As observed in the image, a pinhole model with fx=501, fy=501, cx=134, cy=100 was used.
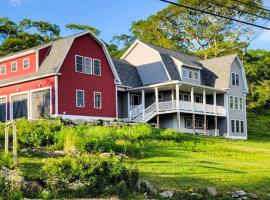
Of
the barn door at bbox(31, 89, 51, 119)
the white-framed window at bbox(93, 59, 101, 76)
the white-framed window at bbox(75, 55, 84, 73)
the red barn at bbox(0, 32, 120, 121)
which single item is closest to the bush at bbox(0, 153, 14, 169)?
the red barn at bbox(0, 32, 120, 121)

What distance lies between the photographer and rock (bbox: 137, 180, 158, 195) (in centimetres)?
1348

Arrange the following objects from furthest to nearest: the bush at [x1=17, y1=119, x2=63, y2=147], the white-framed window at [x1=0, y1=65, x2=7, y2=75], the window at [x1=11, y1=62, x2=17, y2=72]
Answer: the white-framed window at [x1=0, y1=65, x2=7, y2=75] → the window at [x1=11, y1=62, x2=17, y2=72] → the bush at [x1=17, y1=119, x2=63, y2=147]

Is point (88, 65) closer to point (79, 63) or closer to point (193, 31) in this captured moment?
point (79, 63)

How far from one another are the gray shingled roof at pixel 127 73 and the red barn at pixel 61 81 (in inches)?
150

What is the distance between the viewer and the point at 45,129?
22297mm

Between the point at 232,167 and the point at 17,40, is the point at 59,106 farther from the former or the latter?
the point at 17,40

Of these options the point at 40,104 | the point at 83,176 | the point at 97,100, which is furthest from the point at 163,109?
the point at 83,176

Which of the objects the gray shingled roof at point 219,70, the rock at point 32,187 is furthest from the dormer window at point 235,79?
the rock at point 32,187

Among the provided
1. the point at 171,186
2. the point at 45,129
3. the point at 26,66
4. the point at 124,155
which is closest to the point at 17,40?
the point at 26,66

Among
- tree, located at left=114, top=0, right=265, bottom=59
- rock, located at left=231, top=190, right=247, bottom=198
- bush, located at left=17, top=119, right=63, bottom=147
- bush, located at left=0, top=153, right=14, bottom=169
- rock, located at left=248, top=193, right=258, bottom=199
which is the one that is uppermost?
tree, located at left=114, top=0, right=265, bottom=59

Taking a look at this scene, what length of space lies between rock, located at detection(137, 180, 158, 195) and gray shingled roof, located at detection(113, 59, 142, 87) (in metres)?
26.8

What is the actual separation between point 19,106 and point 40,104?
236cm

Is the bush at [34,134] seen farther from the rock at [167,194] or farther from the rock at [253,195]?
the rock at [253,195]

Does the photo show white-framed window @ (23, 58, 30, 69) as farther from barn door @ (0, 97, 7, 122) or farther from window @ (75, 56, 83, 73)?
window @ (75, 56, 83, 73)
